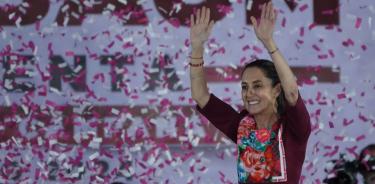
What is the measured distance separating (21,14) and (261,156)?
227 centimetres

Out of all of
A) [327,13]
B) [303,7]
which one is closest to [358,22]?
[327,13]

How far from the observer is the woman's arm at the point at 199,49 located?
110 inches

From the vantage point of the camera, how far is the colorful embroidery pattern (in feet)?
8.33

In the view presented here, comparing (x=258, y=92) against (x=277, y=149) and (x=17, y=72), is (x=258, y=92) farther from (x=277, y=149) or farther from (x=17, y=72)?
(x=17, y=72)

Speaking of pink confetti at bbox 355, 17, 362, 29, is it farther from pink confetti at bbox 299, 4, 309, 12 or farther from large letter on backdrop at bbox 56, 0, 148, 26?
large letter on backdrop at bbox 56, 0, 148, 26

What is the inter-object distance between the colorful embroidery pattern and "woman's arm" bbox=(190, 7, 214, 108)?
0.31 meters

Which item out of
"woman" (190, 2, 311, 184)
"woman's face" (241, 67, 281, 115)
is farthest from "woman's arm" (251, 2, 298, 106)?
"woman's face" (241, 67, 281, 115)

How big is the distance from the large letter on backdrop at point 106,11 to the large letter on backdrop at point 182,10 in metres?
0.13

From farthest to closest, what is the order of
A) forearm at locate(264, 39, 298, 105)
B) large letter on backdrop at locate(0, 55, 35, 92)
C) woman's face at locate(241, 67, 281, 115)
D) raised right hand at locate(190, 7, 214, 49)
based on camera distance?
large letter on backdrop at locate(0, 55, 35, 92), raised right hand at locate(190, 7, 214, 49), woman's face at locate(241, 67, 281, 115), forearm at locate(264, 39, 298, 105)

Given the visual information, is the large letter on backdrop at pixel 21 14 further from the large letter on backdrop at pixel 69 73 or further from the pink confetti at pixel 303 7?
the pink confetti at pixel 303 7

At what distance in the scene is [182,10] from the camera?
4.21 meters

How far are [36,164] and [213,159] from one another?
1141 mm

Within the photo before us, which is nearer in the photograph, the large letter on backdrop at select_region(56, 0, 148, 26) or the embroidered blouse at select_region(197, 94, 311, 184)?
the embroidered blouse at select_region(197, 94, 311, 184)

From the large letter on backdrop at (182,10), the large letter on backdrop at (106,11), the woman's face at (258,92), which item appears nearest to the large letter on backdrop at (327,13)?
the large letter on backdrop at (182,10)
